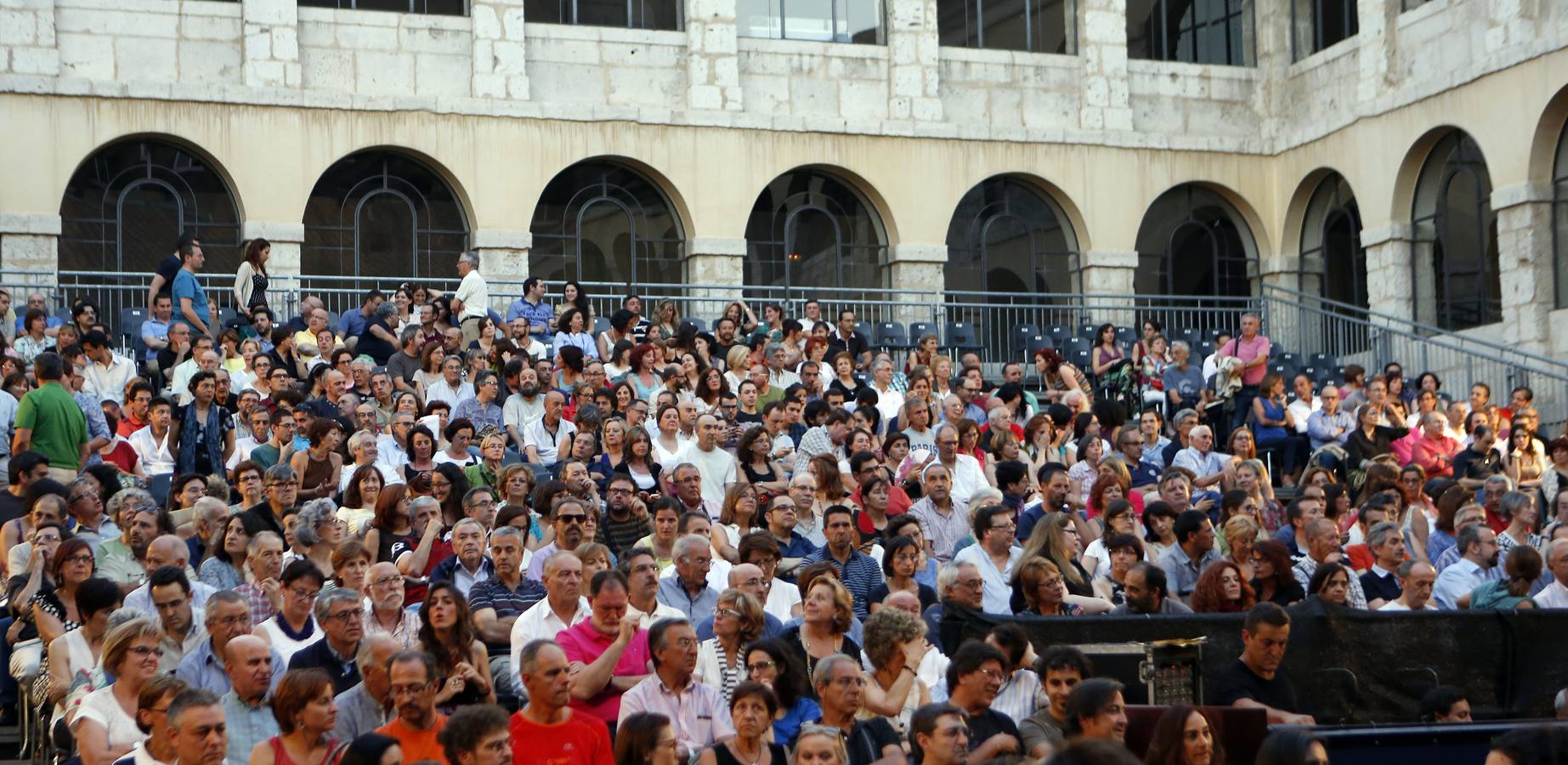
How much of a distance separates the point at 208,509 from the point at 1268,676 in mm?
6257

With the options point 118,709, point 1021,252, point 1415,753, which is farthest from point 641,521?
point 1021,252

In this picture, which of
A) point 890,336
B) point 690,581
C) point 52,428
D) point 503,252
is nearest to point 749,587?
point 690,581

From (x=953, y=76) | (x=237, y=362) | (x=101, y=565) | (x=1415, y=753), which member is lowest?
(x=1415, y=753)

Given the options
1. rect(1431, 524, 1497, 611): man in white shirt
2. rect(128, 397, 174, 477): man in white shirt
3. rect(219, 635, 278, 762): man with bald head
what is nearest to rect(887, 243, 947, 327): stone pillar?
rect(128, 397, 174, 477): man in white shirt

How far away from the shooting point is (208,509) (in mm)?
11984

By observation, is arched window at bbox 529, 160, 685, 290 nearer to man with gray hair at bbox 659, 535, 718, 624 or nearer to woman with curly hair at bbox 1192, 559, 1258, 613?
man with gray hair at bbox 659, 535, 718, 624

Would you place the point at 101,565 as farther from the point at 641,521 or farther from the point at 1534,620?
the point at 1534,620

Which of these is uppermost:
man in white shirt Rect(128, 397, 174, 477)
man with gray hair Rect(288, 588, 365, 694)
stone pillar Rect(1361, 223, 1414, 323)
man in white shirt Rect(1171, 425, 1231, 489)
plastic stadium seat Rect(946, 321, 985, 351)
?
stone pillar Rect(1361, 223, 1414, 323)

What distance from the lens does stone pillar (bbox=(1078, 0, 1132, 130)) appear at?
27688mm

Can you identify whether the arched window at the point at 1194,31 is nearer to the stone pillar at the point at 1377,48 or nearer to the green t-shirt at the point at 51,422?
the stone pillar at the point at 1377,48

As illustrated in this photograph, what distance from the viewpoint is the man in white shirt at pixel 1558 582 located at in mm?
12359

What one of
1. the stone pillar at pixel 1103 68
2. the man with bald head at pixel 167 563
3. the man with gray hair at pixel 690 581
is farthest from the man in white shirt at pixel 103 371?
the stone pillar at pixel 1103 68

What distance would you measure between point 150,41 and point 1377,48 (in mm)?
15552

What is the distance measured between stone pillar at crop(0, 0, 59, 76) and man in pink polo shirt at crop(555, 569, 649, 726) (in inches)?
630
